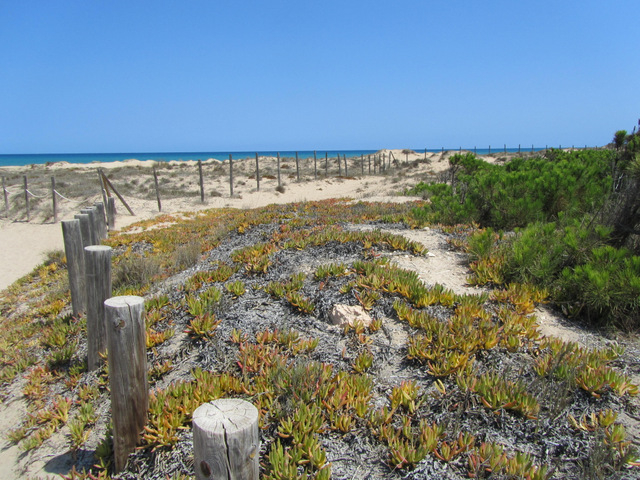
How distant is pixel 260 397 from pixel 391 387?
1135 millimetres

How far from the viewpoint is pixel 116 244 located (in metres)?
10.1

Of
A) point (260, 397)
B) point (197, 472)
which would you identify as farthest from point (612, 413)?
point (197, 472)

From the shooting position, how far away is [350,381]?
3.37m

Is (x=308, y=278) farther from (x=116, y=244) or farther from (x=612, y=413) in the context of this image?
(x=116, y=244)

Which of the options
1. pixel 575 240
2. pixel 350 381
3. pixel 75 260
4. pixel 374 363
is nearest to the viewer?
pixel 350 381

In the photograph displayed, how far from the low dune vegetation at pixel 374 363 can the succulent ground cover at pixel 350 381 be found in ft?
0.05

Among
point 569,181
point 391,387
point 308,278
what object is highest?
point 569,181

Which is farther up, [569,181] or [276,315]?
[569,181]

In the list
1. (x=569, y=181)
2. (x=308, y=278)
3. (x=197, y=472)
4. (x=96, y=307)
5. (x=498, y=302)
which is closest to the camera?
(x=197, y=472)

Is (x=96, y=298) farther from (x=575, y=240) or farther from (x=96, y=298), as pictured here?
(x=575, y=240)

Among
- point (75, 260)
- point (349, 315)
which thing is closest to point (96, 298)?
point (75, 260)

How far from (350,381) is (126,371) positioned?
1.77 m

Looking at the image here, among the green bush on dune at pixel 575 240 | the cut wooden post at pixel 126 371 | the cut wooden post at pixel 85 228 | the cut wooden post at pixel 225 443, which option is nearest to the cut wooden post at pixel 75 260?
the cut wooden post at pixel 85 228

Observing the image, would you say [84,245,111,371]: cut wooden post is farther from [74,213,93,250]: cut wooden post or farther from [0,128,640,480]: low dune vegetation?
[74,213,93,250]: cut wooden post
